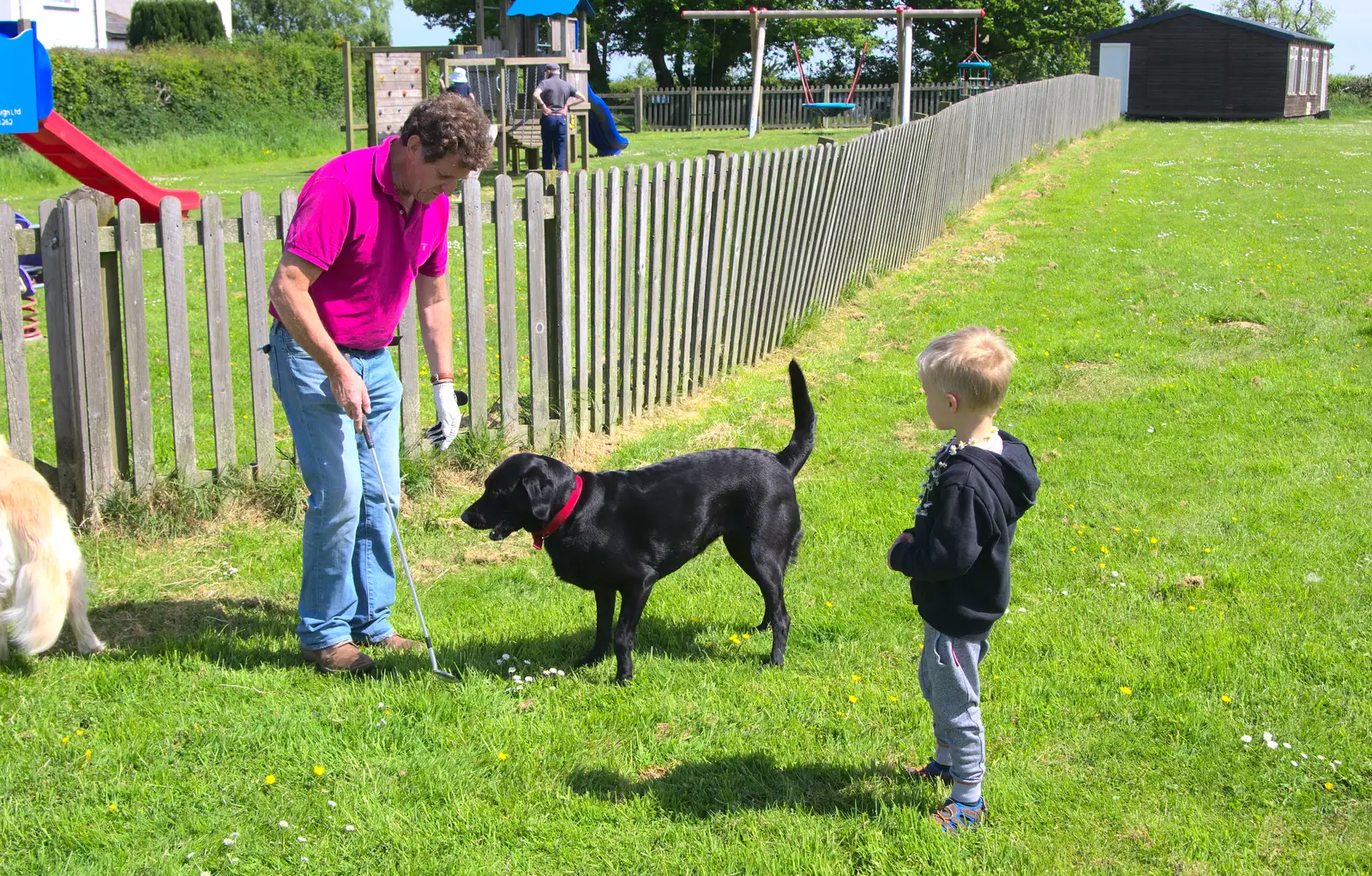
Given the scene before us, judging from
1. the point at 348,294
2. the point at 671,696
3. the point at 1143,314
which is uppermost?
the point at 348,294

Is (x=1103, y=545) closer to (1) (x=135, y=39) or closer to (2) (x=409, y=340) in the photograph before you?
(2) (x=409, y=340)

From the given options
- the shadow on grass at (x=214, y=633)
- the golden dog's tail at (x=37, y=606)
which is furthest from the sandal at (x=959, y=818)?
the golden dog's tail at (x=37, y=606)

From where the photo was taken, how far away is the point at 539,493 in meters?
4.07

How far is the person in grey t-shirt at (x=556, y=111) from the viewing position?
1803cm

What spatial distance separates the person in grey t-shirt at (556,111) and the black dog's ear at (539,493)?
1489 centimetres

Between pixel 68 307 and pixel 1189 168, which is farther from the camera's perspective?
pixel 1189 168

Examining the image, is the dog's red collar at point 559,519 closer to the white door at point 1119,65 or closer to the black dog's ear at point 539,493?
the black dog's ear at point 539,493

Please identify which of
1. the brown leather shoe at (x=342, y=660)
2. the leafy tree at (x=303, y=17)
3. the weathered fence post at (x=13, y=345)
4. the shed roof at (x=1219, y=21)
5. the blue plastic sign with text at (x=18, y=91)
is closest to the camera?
the brown leather shoe at (x=342, y=660)

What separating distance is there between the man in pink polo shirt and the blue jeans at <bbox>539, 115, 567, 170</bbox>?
14.1 meters

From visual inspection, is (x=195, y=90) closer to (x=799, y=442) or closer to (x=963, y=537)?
(x=799, y=442)

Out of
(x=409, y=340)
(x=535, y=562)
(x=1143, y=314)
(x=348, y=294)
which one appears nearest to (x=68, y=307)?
(x=409, y=340)

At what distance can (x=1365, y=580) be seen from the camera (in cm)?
498

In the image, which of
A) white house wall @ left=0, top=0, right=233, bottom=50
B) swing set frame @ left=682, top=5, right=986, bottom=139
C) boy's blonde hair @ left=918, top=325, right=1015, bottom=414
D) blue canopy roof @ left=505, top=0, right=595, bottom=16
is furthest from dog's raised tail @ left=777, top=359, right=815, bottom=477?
white house wall @ left=0, top=0, right=233, bottom=50

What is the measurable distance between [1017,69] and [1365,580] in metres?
55.2
